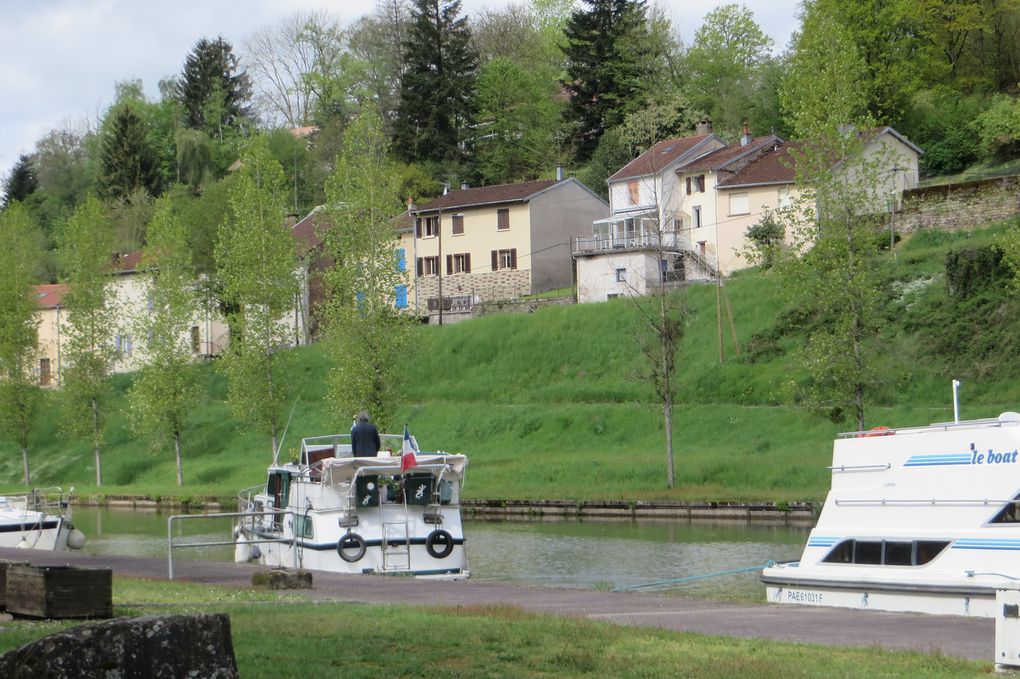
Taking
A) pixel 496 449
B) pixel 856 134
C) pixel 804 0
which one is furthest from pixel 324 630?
pixel 804 0

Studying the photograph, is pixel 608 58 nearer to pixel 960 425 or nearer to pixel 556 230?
pixel 556 230

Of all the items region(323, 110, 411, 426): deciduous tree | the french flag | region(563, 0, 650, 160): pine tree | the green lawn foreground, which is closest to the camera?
the green lawn foreground

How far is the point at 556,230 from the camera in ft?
303

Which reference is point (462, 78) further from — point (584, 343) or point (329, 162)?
point (584, 343)

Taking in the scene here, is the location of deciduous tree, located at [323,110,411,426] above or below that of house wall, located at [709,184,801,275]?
below

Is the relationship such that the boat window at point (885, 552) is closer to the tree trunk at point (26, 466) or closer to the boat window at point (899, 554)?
the boat window at point (899, 554)

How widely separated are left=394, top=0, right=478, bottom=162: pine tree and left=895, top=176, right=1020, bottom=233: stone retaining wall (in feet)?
158

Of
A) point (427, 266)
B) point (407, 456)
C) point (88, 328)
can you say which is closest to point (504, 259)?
point (427, 266)

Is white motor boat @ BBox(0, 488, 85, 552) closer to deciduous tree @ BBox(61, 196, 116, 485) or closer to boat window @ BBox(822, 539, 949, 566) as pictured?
boat window @ BBox(822, 539, 949, 566)

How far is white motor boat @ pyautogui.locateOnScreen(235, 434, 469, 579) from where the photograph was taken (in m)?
29.5

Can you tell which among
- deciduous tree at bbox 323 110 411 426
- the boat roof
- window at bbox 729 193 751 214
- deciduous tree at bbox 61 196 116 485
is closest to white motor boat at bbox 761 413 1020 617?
the boat roof

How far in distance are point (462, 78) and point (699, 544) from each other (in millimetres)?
78609

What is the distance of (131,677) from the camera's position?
7.64 meters

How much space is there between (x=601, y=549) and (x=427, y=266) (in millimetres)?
61366
